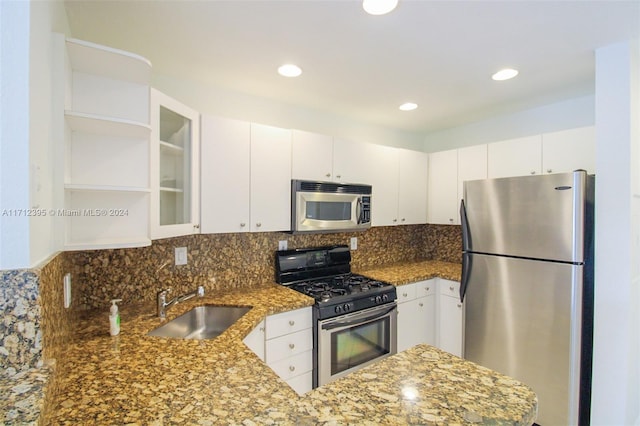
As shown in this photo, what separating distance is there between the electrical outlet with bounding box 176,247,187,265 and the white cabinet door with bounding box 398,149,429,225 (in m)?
2.10

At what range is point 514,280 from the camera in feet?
7.22

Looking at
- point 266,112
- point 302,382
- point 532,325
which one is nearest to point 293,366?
point 302,382

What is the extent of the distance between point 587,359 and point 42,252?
3014 mm

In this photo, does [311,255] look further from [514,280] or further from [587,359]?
[587,359]

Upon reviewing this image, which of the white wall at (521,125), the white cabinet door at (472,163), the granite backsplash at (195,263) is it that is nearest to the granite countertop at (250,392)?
the granite backsplash at (195,263)

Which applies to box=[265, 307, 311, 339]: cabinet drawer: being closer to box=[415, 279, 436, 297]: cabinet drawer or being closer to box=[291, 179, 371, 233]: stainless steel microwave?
box=[291, 179, 371, 233]: stainless steel microwave

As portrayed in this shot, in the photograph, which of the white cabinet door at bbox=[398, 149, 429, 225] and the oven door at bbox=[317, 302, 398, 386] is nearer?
the oven door at bbox=[317, 302, 398, 386]

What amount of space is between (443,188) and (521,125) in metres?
0.93

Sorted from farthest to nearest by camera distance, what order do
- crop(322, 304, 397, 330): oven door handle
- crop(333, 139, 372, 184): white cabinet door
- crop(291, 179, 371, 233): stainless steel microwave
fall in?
crop(333, 139, 372, 184): white cabinet door < crop(291, 179, 371, 233): stainless steel microwave < crop(322, 304, 397, 330): oven door handle

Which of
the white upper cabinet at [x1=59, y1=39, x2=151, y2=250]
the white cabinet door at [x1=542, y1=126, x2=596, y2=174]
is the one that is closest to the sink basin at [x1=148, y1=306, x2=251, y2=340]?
the white upper cabinet at [x1=59, y1=39, x2=151, y2=250]

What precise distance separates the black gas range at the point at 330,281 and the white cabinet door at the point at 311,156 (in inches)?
28.2

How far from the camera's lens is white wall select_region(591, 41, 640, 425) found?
168 cm

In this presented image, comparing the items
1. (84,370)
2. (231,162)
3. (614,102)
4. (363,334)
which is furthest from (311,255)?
(614,102)

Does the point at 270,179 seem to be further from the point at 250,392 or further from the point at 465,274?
the point at 465,274
